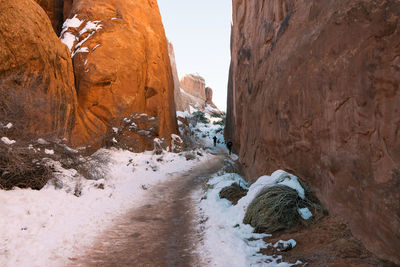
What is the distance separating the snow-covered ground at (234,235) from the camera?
4281 mm

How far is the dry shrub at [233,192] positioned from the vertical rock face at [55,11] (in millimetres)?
19864

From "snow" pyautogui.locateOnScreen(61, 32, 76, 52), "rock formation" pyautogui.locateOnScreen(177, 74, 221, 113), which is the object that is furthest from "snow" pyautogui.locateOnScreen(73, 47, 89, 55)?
"rock formation" pyautogui.locateOnScreen(177, 74, 221, 113)

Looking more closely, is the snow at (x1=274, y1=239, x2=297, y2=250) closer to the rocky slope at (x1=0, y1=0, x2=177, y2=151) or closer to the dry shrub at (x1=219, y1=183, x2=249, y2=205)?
the dry shrub at (x1=219, y1=183, x2=249, y2=205)

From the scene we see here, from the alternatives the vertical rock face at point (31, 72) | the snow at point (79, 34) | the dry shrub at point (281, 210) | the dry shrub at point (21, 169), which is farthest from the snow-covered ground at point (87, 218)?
the snow at point (79, 34)

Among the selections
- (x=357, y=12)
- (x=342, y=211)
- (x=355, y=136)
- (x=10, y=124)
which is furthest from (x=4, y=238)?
(x=357, y=12)

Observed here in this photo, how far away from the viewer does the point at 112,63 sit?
17109 millimetres

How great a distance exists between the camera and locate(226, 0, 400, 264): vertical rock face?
10.9 ft

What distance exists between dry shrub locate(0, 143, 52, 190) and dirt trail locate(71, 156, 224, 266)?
263 centimetres

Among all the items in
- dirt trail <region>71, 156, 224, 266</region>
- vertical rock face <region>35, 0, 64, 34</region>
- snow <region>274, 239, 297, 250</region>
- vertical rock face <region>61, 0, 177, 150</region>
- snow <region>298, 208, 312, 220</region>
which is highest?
vertical rock face <region>35, 0, 64, 34</region>

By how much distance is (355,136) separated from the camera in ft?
12.9

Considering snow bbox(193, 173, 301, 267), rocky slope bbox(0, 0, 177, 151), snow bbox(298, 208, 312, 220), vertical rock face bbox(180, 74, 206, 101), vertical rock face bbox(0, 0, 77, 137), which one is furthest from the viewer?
vertical rock face bbox(180, 74, 206, 101)

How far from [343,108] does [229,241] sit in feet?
10.5

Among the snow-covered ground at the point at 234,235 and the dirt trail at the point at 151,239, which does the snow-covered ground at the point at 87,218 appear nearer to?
the snow-covered ground at the point at 234,235

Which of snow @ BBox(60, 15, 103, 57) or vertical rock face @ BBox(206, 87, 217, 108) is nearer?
snow @ BBox(60, 15, 103, 57)
